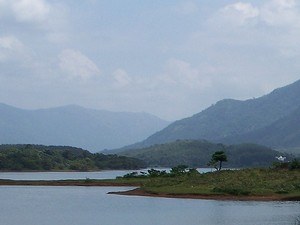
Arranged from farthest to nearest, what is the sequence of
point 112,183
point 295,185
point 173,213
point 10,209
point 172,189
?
point 112,183 < point 172,189 < point 295,185 < point 10,209 < point 173,213

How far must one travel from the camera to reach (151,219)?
198 ft

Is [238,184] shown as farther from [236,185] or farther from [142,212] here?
[142,212]

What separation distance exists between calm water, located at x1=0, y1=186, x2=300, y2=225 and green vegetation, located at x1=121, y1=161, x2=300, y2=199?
6289 millimetres

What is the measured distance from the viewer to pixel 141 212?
222ft

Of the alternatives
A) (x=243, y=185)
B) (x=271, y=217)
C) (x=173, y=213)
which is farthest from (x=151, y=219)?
(x=243, y=185)

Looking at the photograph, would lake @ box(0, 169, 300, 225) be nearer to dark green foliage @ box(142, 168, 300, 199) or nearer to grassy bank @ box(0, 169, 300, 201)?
grassy bank @ box(0, 169, 300, 201)

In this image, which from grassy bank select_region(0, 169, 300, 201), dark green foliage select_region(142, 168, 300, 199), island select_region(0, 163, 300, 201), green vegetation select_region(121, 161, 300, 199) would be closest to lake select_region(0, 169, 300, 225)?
island select_region(0, 163, 300, 201)

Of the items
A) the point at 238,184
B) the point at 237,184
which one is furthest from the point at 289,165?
the point at 237,184

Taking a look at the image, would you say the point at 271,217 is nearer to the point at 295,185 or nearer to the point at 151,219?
the point at 151,219

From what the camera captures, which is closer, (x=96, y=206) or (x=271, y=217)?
(x=271, y=217)

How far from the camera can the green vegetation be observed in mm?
85938

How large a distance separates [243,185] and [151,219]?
32630mm

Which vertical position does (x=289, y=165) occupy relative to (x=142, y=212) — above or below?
above

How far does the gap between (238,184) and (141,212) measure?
2730cm
